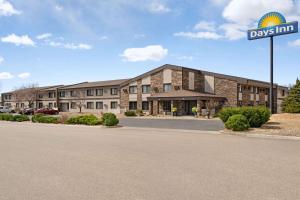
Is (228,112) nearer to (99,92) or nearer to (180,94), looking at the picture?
(180,94)

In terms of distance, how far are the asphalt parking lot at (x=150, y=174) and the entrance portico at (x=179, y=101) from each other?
83.3ft

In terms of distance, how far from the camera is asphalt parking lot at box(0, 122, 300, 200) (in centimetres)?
521

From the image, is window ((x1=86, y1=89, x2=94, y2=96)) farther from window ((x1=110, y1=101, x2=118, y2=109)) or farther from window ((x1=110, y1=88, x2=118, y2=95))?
window ((x1=110, y1=101, x2=118, y2=109))

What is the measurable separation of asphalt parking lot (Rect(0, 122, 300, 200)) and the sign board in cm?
1857

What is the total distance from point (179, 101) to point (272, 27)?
52.8 feet

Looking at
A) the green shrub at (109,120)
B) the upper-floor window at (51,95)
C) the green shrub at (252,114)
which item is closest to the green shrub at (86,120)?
the green shrub at (109,120)

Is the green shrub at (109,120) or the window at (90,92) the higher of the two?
the window at (90,92)

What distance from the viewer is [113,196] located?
506 centimetres

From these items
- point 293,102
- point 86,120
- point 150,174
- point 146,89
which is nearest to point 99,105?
point 146,89

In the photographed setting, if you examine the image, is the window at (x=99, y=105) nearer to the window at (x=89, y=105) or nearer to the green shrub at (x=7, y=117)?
the window at (x=89, y=105)

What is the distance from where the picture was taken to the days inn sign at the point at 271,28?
25266 mm

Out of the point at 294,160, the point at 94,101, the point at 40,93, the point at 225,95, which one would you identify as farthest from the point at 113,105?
the point at 294,160

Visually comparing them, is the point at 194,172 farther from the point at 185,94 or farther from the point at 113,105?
the point at 113,105

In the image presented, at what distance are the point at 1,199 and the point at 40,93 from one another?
62690mm
